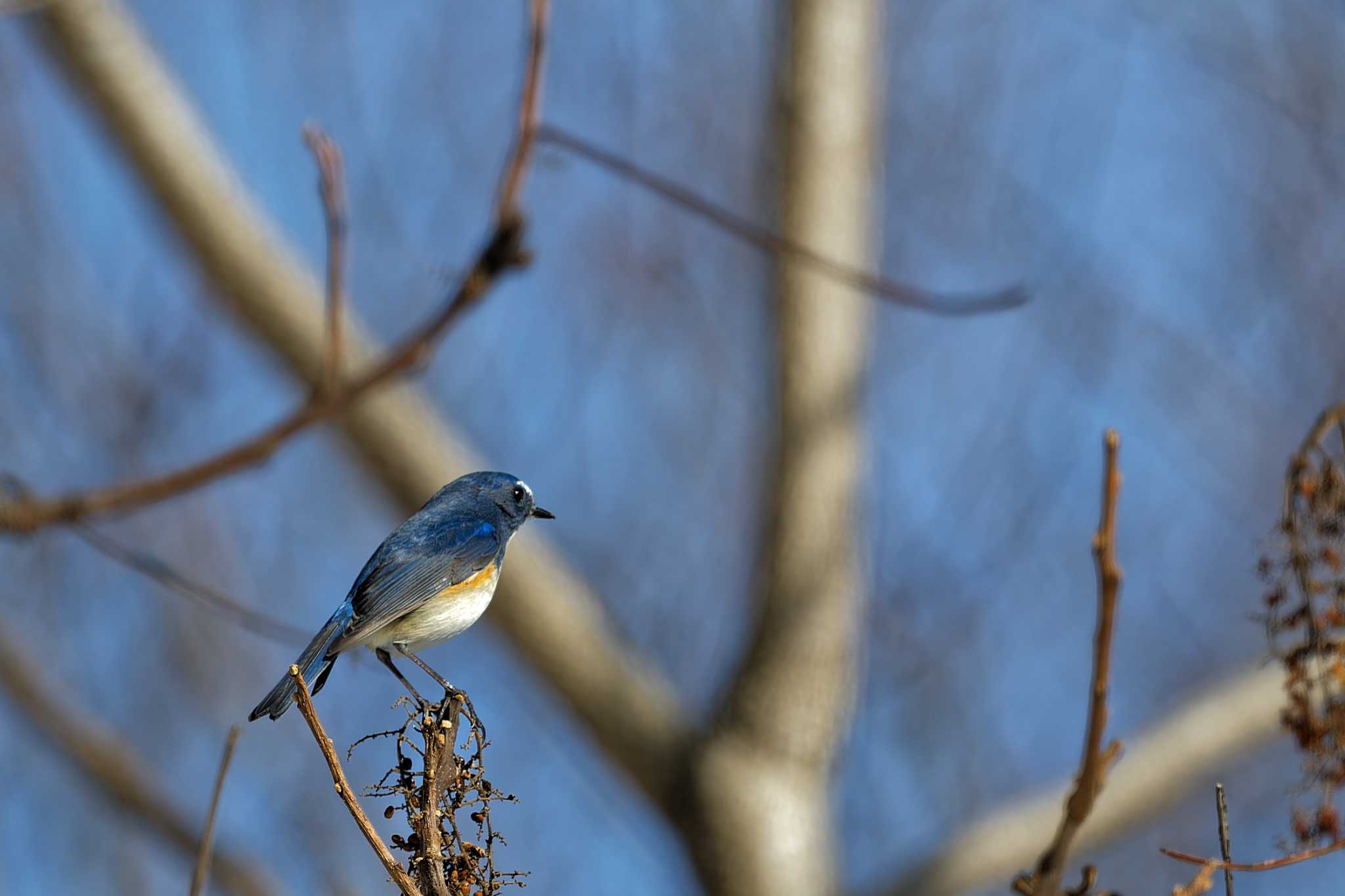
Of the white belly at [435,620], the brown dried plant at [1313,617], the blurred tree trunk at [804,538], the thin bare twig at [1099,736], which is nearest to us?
the thin bare twig at [1099,736]

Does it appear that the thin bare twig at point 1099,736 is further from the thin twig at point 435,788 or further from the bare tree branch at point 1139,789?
the bare tree branch at point 1139,789

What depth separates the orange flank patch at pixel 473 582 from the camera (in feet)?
4.77

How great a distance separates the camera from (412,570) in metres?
1.40

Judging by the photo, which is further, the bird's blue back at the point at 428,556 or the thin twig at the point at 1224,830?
the bird's blue back at the point at 428,556

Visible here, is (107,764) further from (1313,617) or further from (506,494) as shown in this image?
(1313,617)

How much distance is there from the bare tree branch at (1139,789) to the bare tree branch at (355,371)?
1033 mm

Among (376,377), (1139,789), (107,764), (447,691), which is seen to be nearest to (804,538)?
(1139,789)

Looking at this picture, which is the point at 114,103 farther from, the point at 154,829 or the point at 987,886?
the point at 987,886

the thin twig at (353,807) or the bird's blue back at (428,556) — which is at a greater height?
the bird's blue back at (428,556)

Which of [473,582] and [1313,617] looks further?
[473,582]

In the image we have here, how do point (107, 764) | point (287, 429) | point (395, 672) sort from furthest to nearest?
1. point (107, 764)
2. point (287, 429)
3. point (395, 672)

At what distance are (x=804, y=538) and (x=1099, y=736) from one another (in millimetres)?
3578

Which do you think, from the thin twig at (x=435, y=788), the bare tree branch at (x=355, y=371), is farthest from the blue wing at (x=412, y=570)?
the bare tree branch at (x=355, y=371)

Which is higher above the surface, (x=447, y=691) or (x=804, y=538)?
(x=804, y=538)
